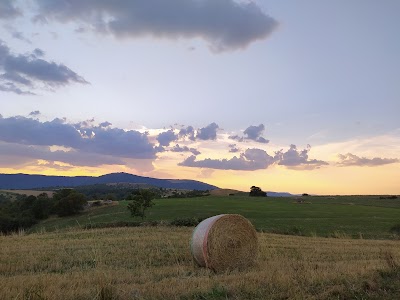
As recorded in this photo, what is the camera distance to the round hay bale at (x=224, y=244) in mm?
13641

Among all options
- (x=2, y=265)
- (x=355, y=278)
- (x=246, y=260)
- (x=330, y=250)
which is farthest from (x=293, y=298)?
(x=330, y=250)

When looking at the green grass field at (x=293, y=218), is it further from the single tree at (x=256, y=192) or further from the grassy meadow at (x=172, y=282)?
the single tree at (x=256, y=192)

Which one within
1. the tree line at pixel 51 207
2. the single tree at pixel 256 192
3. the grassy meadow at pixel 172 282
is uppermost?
the single tree at pixel 256 192

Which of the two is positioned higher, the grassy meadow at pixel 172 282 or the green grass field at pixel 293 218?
the grassy meadow at pixel 172 282

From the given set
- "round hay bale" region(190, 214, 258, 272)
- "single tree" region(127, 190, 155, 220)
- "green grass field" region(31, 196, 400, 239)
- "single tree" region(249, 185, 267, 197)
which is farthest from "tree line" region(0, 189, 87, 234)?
"round hay bale" region(190, 214, 258, 272)

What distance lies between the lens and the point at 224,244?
46.7 feet

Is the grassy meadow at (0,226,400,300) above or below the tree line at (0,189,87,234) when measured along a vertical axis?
above

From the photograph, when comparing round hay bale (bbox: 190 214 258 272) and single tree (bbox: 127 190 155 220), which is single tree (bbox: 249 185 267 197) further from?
round hay bale (bbox: 190 214 258 272)

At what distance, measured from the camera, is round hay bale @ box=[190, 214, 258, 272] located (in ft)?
44.8

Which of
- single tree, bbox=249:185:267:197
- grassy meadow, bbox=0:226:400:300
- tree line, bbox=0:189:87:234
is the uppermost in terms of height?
single tree, bbox=249:185:267:197

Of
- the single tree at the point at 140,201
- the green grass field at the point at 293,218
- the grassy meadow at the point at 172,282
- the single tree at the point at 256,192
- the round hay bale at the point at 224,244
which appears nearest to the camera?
the grassy meadow at the point at 172,282

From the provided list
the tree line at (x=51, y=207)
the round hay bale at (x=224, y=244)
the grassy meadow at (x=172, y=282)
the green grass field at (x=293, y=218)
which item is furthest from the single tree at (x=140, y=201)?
the tree line at (x=51, y=207)

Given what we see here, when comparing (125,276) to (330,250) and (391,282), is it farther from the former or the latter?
(330,250)

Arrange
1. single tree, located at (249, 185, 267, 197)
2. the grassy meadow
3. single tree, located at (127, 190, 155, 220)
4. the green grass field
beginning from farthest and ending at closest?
single tree, located at (249, 185, 267, 197)
single tree, located at (127, 190, 155, 220)
the green grass field
the grassy meadow
